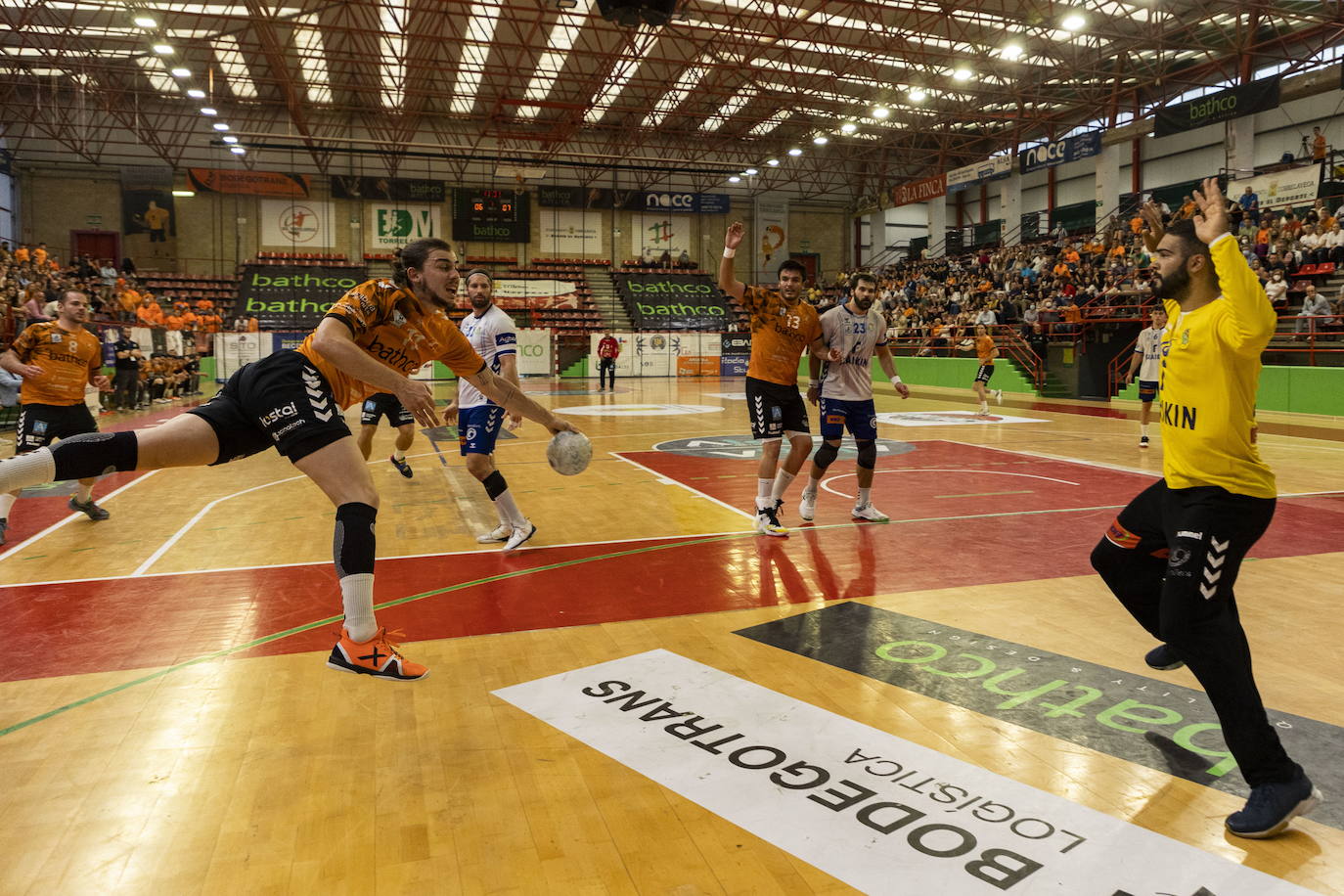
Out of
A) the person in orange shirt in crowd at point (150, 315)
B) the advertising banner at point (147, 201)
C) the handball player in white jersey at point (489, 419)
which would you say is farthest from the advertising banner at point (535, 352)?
the handball player in white jersey at point (489, 419)

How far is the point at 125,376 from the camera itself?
19172 millimetres

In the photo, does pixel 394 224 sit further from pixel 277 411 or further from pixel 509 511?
pixel 277 411

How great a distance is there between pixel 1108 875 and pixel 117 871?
269cm

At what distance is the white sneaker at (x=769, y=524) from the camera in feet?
22.1

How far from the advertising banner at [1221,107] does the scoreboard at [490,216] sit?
89.4 feet

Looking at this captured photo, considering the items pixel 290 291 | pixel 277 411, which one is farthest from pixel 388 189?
pixel 277 411

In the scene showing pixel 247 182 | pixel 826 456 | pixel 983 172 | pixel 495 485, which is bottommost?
pixel 495 485

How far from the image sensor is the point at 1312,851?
2453mm

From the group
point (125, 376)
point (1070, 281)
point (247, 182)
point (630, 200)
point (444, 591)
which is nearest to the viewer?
point (444, 591)

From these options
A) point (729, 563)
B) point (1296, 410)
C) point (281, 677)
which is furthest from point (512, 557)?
point (1296, 410)

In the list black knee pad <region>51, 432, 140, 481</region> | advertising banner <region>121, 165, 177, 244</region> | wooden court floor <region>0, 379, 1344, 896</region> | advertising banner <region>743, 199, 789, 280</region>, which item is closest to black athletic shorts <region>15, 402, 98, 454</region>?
wooden court floor <region>0, 379, 1344, 896</region>

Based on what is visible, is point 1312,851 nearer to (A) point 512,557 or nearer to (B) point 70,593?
(A) point 512,557

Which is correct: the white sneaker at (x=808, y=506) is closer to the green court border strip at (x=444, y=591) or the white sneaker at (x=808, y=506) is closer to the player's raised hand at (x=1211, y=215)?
the green court border strip at (x=444, y=591)

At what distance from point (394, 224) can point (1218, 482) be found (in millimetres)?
42908
